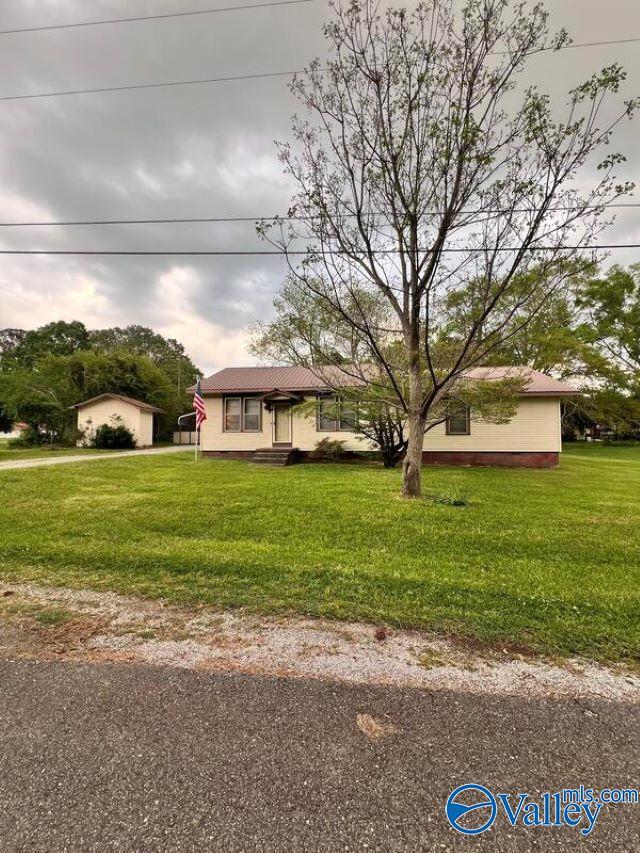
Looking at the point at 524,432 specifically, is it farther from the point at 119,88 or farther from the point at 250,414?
the point at 119,88

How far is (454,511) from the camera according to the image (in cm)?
609

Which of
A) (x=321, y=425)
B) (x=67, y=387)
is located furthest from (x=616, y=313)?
(x=67, y=387)

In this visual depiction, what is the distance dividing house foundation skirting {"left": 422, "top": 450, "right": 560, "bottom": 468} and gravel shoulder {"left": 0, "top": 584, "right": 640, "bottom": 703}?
12.3m

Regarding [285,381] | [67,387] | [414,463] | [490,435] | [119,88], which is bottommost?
[414,463]

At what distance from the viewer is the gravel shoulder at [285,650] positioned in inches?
88.4

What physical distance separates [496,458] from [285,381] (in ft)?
28.3

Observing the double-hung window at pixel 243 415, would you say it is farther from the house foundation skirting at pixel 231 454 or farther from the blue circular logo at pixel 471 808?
the blue circular logo at pixel 471 808

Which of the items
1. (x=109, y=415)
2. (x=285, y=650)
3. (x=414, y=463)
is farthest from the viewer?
(x=109, y=415)

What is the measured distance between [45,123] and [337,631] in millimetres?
11527

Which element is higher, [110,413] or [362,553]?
[110,413]

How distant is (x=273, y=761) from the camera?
1.67 meters

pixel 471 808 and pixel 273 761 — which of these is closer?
pixel 471 808

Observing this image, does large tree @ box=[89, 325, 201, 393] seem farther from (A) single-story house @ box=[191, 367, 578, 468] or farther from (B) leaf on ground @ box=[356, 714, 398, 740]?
(B) leaf on ground @ box=[356, 714, 398, 740]

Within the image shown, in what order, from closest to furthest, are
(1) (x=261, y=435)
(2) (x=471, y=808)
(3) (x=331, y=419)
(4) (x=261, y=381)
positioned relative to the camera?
1. (2) (x=471, y=808)
2. (3) (x=331, y=419)
3. (1) (x=261, y=435)
4. (4) (x=261, y=381)
